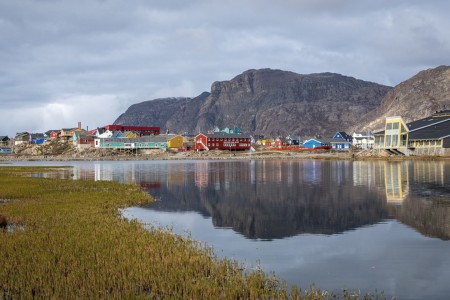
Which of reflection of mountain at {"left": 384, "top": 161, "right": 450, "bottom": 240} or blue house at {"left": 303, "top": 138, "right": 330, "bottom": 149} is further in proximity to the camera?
blue house at {"left": 303, "top": 138, "right": 330, "bottom": 149}

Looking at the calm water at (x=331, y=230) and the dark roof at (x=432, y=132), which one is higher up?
the dark roof at (x=432, y=132)

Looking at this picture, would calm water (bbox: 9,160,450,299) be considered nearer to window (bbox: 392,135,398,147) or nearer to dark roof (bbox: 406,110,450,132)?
dark roof (bbox: 406,110,450,132)

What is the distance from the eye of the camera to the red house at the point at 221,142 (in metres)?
188

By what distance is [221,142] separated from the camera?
625 feet

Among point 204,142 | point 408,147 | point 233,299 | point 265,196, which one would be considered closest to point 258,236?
point 233,299

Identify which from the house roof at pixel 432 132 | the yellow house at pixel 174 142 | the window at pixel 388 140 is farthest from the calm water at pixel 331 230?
the yellow house at pixel 174 142

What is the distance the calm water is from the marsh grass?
8.22 feet

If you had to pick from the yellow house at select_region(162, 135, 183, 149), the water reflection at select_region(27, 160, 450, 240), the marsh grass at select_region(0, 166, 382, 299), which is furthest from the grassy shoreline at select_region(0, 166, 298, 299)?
the yellow house at select_region(162, 135, 183, 149)

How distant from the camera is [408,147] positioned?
12256 cm

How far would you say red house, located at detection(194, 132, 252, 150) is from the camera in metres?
188

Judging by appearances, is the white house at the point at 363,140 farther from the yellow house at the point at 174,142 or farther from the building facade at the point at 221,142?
the yellow house at the point at 174,142

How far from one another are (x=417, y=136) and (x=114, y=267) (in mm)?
118540

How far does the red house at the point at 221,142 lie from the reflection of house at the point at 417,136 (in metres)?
71.9

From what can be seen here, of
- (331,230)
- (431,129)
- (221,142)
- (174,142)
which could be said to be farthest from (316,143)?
(331,230)
